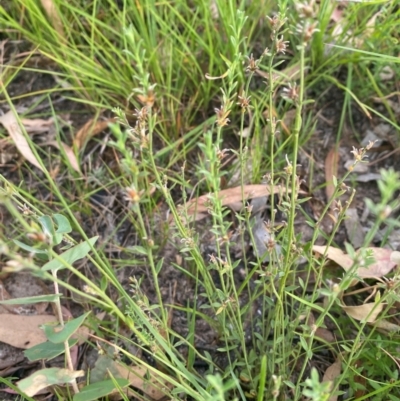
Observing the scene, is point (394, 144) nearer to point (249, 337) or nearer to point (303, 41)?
point (249, 337)

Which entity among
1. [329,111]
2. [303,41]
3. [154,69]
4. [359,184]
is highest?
[303,41]

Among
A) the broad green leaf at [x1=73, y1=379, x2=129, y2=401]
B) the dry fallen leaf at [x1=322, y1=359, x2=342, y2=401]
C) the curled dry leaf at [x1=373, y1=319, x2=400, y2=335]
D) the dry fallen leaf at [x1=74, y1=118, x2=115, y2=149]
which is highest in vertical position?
the dry fallen leaf at [x1=74, y1=118, x2=115, y2=149]

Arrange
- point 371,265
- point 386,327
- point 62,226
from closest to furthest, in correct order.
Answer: point 62,226, point 386,327, point 371,265

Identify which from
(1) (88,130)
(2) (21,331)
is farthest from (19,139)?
(2) (21,331)

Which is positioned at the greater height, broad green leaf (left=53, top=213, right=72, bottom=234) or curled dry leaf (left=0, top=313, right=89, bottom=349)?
broad green leaf (left=53, top=213, right=72, bottom=234)

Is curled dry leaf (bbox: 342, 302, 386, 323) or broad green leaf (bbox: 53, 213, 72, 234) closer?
broad green leaf (bbox: 53, 213, 72, 234)

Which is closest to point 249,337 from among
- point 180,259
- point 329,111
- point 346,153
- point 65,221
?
point 180,259

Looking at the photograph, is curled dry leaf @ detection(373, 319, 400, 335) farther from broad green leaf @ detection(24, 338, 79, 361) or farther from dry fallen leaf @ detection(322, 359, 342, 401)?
broad green leaf @ detection(24, 338, 79, 361)

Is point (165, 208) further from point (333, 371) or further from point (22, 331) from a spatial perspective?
point (333, 371)

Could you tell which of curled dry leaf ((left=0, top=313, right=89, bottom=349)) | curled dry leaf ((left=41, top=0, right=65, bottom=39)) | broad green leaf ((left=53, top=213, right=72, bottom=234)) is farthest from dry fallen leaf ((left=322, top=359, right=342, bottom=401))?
curled dry leaf ((left=41, top=0, right=65, bottom=39))
